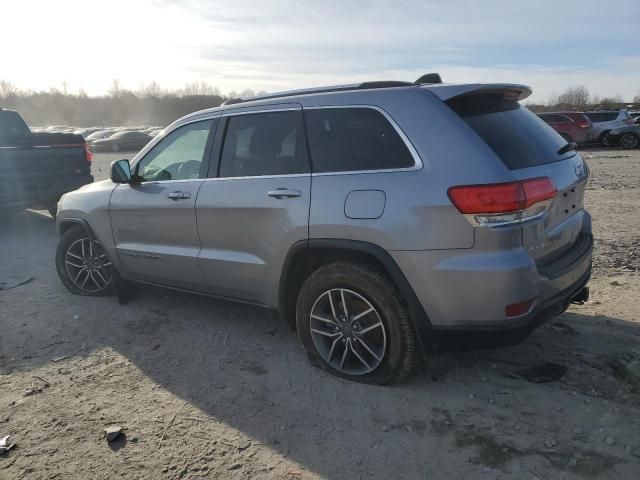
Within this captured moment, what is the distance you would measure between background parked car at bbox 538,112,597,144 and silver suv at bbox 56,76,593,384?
66.4ft

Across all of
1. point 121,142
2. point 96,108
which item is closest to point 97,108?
point 96,108

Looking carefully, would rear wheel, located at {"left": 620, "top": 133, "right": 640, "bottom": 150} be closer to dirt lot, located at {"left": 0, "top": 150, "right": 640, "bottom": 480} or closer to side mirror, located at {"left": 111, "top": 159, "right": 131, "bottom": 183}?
dirt lot, located at {"left": 0, "top": 150, "right": 640, "bottom": 480}

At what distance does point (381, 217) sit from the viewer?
308 cm

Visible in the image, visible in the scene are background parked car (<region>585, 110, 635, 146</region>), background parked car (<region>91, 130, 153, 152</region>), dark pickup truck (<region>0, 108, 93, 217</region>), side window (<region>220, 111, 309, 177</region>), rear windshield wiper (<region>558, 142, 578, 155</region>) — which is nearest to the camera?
rear windshield wiper (<region>558, 142, 578, 155</region>)

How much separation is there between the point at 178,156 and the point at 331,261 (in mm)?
1751

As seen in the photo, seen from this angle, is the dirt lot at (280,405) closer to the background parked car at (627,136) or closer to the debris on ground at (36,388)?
the debris on ground at (36,388)

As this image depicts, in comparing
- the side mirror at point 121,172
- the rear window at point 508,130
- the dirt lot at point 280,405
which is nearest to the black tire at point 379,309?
the dirt lot at point 280,405

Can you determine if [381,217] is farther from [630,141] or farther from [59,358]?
[630,141]

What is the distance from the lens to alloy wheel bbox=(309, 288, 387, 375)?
3377 millimetres

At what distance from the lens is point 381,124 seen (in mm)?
3266

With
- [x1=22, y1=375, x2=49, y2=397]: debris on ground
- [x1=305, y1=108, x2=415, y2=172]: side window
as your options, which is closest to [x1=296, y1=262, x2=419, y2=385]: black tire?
[x1=305, y1=108, x2=415, y2=172]: side window

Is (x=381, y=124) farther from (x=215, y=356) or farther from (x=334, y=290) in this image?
(x=215, y=356)

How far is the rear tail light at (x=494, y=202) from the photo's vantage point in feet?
9.20

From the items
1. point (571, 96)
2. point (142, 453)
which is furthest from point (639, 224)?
point (571, 96)
